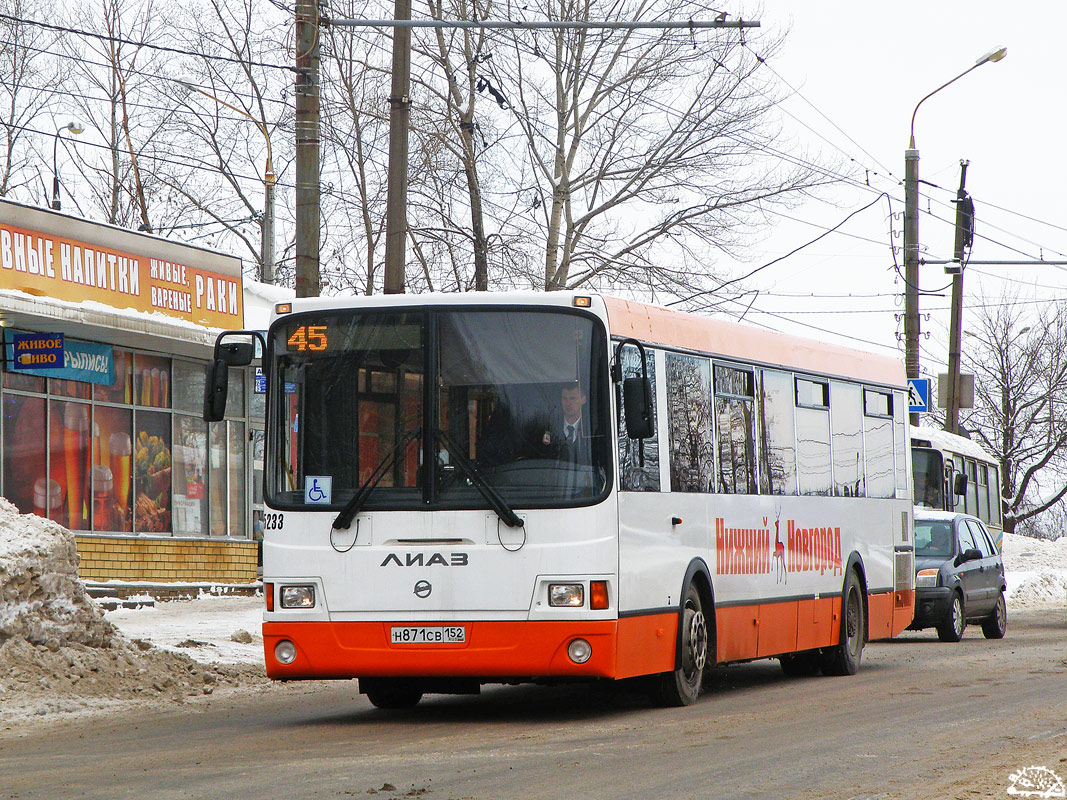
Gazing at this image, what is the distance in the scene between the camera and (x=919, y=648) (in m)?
19.5

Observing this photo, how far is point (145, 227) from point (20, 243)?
16.4 m

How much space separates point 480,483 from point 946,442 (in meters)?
22.9

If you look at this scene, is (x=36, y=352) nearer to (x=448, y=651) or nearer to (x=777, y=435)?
(x=777, y=435)

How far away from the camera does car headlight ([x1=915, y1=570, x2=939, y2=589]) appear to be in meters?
20.9

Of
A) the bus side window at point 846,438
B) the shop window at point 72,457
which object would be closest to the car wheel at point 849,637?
the bus side window at point 846,438

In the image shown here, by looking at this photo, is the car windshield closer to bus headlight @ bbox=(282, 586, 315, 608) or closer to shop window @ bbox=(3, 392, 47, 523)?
shop window @ bbox=(3, 392, 47, 523)

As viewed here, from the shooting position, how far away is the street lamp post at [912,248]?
30.8 metres

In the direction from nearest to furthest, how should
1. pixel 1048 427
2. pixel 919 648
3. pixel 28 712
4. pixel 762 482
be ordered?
pixel 28 712 → pixel 762 482 → pixel 919 648 → pixel 1048 427

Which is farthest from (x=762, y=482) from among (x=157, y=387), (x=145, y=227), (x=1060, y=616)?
(x=145, y=227)

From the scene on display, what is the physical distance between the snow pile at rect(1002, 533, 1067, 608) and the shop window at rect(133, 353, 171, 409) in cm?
1779

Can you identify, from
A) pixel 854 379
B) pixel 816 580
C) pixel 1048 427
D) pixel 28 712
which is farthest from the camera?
pixel 1048 427

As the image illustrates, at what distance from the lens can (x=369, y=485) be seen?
1076cm

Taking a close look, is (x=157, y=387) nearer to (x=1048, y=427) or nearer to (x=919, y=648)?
(x=919, y=648)

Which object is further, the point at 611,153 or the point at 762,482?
the point at 611,153
